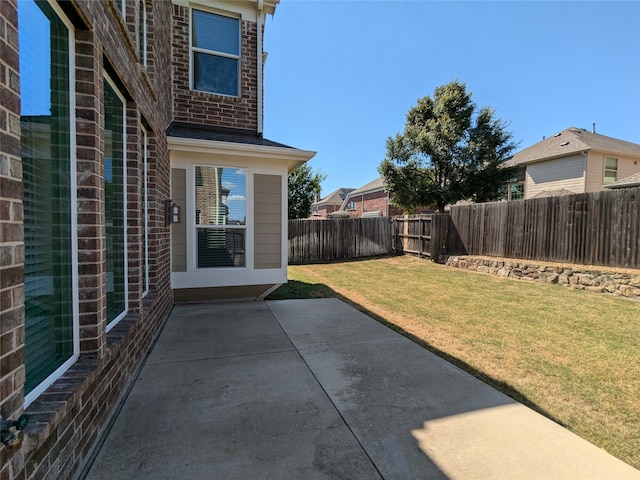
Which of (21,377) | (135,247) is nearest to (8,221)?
(21,377)

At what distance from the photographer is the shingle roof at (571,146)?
16.2m

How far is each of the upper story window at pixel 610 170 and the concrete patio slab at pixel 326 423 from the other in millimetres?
18889

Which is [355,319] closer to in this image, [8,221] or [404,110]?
[8,221]

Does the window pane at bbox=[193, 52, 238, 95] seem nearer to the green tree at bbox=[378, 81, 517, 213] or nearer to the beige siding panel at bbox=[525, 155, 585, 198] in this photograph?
A: the green tree at bbox=[378, 81, 517, 213]

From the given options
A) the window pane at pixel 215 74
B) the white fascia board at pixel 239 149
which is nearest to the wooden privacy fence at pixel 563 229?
the white fascia board at pixel 239 149

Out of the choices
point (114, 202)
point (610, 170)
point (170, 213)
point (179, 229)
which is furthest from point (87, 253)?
point (610, 170)

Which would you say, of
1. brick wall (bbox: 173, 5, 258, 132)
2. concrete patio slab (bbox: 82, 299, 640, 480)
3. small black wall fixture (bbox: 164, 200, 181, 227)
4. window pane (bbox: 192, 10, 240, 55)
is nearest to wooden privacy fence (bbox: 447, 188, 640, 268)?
concrete patio slab (bbox: 82, 299, 640, 480)

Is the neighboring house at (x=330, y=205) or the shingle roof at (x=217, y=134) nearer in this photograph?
the shingle roof at (x=217, y=134)

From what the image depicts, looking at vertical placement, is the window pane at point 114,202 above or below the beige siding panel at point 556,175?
below

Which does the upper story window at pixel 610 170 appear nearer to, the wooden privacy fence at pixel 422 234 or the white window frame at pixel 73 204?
the wooden privacy fence at pixel 422 234

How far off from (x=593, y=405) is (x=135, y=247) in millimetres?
4514

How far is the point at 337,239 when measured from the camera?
14.4 m

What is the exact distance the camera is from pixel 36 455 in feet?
4.59

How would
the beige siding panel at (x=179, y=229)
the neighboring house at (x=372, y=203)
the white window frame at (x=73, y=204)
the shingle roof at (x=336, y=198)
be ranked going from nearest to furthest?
the white window frame at (x=73, y=204), the beige siding panel at (x=179, y=229), the neighboring house at (x=372, y=203), the shingle roof at (x=336, y=198)
